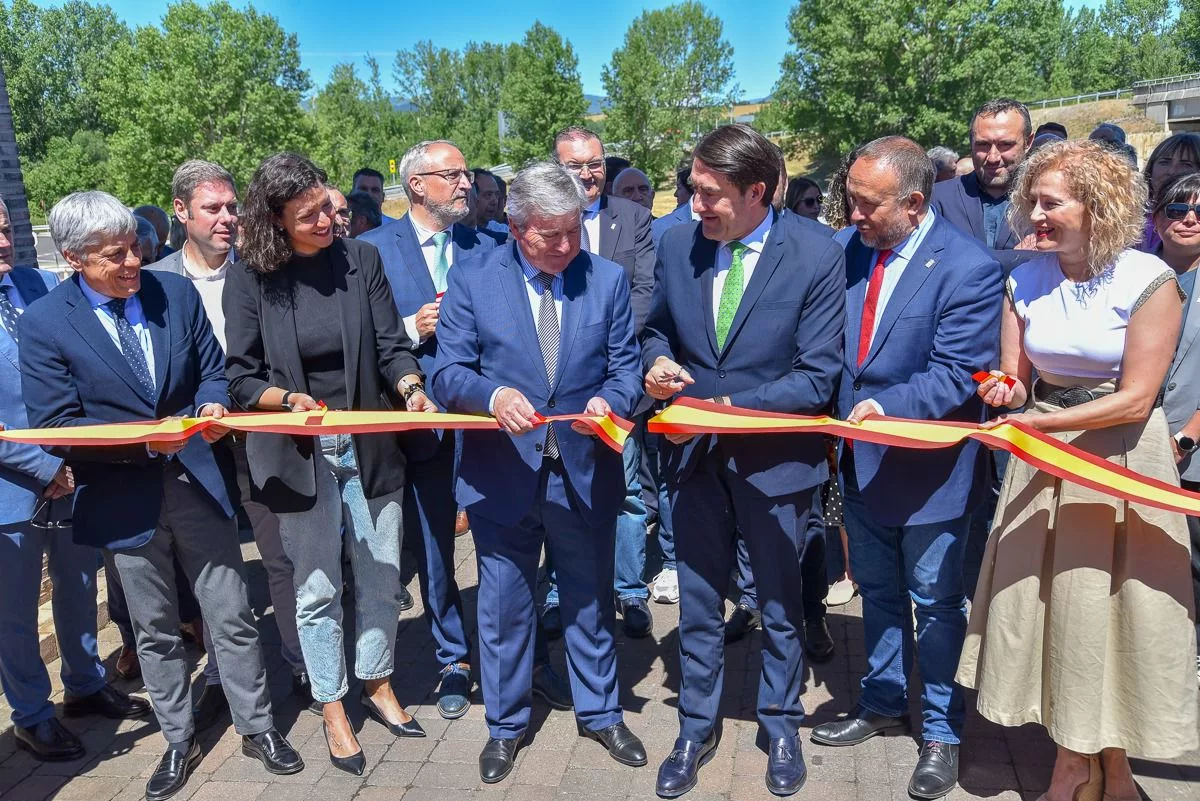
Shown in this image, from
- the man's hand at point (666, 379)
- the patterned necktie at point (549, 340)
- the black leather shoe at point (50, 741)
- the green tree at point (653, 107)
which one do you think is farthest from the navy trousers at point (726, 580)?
the green tree at point (653, 107)

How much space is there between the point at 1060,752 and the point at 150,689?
3.73 metres

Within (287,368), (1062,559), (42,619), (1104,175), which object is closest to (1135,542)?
(1062,559)

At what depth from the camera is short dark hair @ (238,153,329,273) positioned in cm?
397

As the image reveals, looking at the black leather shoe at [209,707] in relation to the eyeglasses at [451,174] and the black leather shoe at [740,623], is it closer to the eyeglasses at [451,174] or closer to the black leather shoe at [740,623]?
the black leather shoe at [740,623]

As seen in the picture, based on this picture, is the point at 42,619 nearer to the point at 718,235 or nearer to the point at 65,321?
the point at 65,321

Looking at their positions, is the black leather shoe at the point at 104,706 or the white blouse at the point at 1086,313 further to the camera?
the black leather shoe at the point at 104,706

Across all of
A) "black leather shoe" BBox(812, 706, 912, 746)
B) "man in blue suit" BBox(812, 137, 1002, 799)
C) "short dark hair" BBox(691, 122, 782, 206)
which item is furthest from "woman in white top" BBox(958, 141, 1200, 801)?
"short dark hair" BBox(691, 122, 782, 206)

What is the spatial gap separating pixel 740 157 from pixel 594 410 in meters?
1.12

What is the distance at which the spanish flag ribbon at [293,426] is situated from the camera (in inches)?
146

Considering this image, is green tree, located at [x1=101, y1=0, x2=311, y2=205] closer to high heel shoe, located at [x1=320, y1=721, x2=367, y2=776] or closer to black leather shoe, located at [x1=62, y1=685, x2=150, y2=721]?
black leather shoe, located at [x1=62, y1=685, x2=150, y2=721]

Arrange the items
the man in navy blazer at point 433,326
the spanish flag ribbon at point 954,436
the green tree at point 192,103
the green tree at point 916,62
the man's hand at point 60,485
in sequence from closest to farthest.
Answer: the spanish flag ribbon at point 954,436 → the man's hand at point 60,485 → the man in navy blazer at point 433,326 → the green tree at point 192,103 → the green tree at point 916,62

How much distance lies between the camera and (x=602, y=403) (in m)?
3.79

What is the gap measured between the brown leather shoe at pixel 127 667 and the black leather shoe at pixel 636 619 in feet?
8.74

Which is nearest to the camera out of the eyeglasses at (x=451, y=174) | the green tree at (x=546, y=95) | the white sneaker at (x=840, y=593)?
the eyeglasses at (x=451, y=174)
